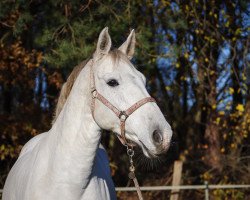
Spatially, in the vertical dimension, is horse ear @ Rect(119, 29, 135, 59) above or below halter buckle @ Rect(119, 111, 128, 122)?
above

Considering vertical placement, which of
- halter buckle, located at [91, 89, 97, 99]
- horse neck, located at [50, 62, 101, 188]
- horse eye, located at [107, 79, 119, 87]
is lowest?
horse neck, located at [50, 62, 101, 188]

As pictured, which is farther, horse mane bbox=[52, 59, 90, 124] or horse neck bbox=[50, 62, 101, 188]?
horse mane bbox=[52, 59, 90, 124]

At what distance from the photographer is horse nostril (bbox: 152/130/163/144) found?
2584 millimetres

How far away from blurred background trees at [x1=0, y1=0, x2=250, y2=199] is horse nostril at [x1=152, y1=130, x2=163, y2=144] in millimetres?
4545

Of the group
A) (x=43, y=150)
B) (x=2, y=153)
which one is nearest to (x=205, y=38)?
(x=2, y=153)

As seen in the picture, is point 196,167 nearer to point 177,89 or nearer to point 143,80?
point 177,89

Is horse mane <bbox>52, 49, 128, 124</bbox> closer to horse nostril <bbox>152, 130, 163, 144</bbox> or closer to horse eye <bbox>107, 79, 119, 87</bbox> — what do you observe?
horse eye <bbox>107, 79, 119, 87</bbox>

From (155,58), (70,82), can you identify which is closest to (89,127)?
(70,82)

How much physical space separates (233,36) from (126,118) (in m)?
6.55

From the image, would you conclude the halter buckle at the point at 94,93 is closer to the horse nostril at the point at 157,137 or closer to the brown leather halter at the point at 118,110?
the brown leather halter at the point at 118,110

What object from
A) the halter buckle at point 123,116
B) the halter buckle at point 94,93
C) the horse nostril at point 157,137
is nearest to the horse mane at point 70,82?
the halter buckle at point 94,93

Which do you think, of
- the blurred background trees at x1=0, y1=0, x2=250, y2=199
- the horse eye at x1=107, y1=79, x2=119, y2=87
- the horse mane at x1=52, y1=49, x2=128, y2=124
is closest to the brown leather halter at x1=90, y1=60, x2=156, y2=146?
the horse eye at x1=107, y1=79, x2=119, y2=87

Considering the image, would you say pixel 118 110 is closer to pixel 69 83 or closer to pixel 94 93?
Result: pixel 94 93

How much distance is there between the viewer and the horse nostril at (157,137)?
2.58 m
